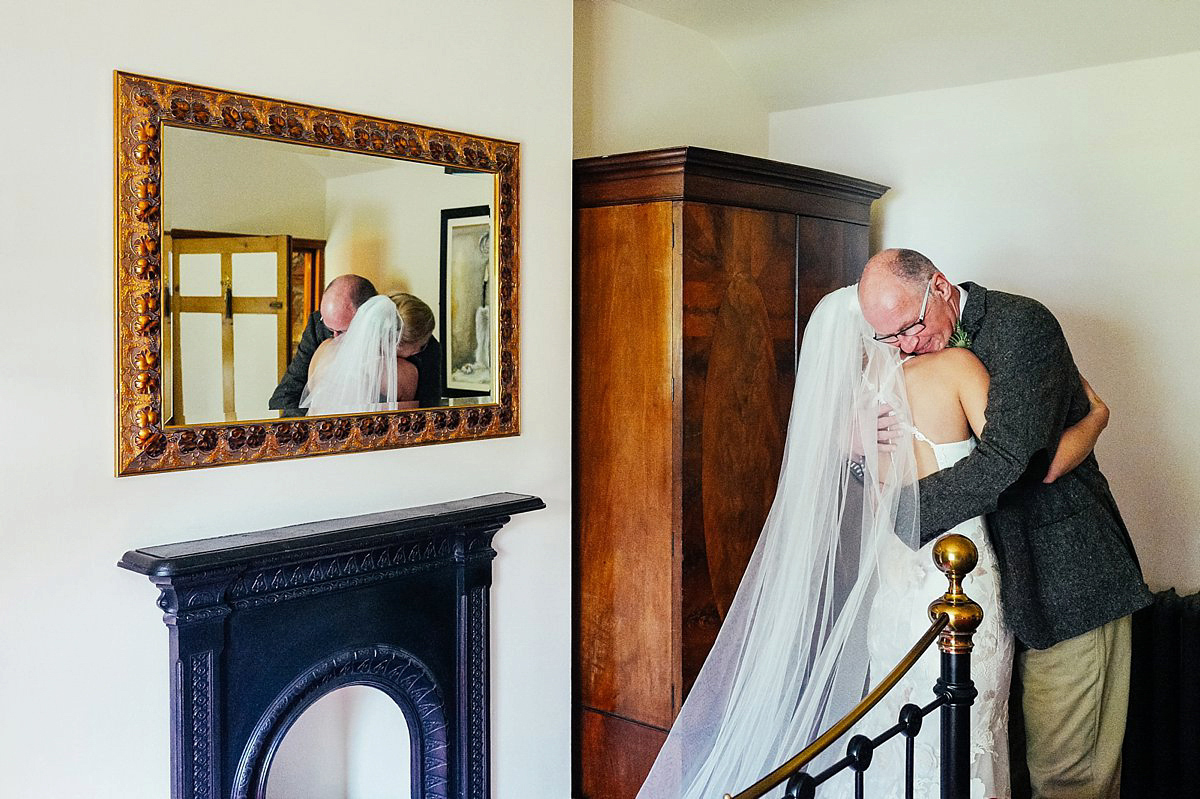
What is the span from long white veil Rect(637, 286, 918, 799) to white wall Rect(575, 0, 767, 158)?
1.36m

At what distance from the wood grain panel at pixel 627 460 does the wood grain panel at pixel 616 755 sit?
0.04 m

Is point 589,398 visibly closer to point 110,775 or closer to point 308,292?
point 308,292

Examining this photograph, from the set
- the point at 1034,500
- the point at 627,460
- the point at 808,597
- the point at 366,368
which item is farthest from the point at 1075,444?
the point at 366,368

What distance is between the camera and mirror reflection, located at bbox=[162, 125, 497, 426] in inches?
86.0

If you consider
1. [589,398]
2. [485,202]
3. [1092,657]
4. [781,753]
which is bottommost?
[781,753]

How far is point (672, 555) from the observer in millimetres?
3020

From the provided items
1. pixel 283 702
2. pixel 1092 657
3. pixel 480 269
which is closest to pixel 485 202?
pixel 480 269

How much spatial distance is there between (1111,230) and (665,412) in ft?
5.51

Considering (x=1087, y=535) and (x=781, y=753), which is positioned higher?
(x=1087, y=535)

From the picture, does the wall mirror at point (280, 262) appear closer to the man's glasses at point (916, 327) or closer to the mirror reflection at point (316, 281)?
the mirror reflection at point (316, 281)

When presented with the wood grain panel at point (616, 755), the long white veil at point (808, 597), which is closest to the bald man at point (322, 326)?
the long white veil at point (808, 597)

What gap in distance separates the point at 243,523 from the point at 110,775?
0.56 meters

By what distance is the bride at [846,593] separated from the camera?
2.47 metres

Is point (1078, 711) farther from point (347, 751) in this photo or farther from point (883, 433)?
point (347, 751)
